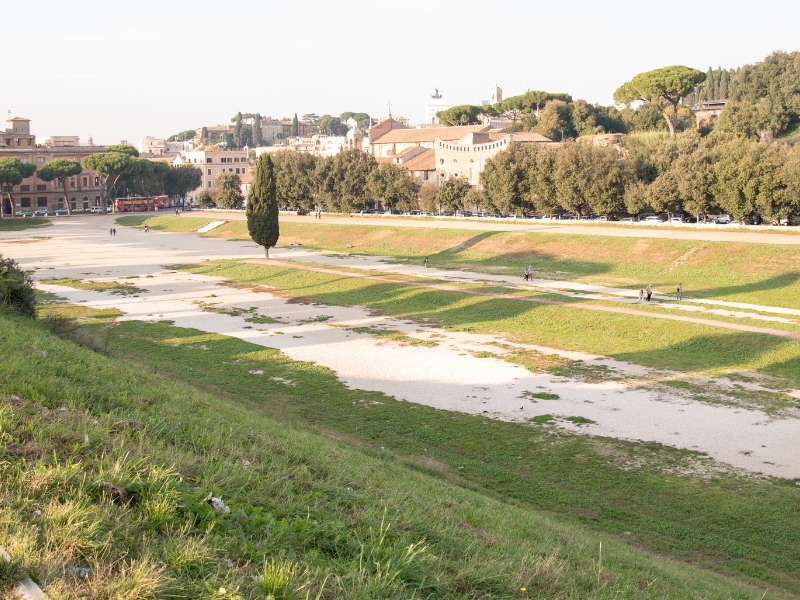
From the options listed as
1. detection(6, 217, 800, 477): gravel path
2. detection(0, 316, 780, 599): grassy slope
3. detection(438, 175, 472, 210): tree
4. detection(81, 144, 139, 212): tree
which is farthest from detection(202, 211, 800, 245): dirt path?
detection(0, 316, 780, 599): grassy slope

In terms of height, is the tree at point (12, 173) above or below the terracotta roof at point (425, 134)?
below

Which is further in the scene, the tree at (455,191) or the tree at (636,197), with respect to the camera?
the tree at (455,191)

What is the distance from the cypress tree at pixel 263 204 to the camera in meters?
50.2

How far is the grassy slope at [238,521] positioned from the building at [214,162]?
123872 mm

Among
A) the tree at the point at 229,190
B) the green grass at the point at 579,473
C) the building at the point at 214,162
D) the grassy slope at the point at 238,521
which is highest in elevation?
the building at the point at 214,162

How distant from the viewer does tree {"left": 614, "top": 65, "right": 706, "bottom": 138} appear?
87.0 metres

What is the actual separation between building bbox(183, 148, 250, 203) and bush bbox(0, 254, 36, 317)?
110m

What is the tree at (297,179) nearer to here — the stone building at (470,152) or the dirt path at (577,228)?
the dirt path at (577,228)

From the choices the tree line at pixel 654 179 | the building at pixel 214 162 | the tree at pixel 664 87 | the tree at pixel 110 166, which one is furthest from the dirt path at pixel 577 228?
the building at pixel 214 162

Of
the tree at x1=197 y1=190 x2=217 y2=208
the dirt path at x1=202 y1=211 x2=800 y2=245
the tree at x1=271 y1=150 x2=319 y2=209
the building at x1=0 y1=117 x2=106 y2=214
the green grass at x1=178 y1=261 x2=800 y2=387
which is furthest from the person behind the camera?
the tree at x1=197 y1=190 x2=217 y2=208

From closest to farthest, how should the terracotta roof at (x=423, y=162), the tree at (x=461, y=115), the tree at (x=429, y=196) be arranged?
the tree at (x=429, y=196)
the terracotta roof at (x=423, y=162)
the tree at (x=461, y=115)

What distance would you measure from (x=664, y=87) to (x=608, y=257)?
160 ft

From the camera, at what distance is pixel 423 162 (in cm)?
9156

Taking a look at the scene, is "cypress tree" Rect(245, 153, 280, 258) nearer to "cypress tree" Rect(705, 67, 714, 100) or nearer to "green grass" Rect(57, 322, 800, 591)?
"green grass" Rect(57, 322, 800, 591)
